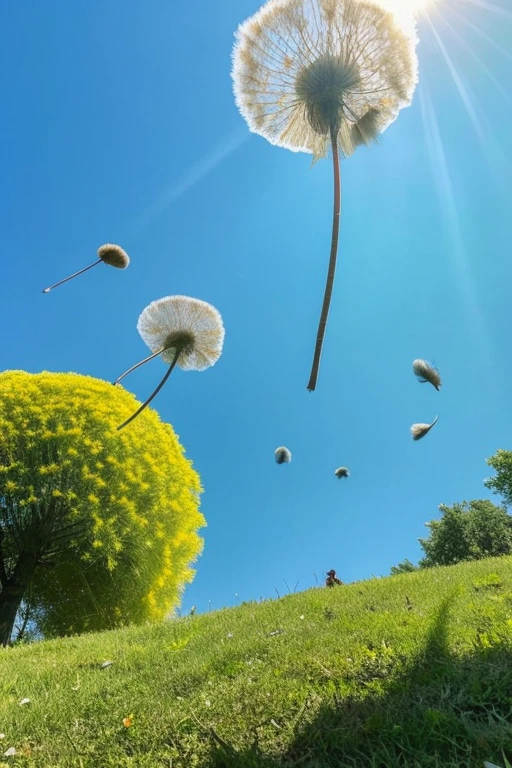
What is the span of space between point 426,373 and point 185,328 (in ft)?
18.1

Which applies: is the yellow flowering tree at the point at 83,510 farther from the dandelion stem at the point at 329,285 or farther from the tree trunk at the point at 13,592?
the dandelion stem at the point at 329,285

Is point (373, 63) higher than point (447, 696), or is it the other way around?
point (373, 63)

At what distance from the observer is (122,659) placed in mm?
5500

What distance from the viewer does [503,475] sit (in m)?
33.1

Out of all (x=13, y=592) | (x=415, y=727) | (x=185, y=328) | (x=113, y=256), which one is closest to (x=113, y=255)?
(x=113, y=256)

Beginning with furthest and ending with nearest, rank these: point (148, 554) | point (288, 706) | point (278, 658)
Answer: point (148, 554), point (278, 658), point (288, 706)

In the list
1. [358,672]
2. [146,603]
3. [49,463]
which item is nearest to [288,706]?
[358,672]

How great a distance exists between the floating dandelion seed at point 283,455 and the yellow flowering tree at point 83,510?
4184 mm

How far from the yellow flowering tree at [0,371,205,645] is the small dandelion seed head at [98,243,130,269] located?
6.22m

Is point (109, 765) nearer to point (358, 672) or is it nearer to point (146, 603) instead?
point (358, 672)

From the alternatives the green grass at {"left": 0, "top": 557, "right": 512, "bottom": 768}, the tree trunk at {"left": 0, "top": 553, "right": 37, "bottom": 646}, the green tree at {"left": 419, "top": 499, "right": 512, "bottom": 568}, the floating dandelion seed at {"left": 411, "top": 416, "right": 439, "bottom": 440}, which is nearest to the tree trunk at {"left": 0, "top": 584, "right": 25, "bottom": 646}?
the tree trunk at {"left": 0, "top": 553, "right": 37, "bottom": 646}

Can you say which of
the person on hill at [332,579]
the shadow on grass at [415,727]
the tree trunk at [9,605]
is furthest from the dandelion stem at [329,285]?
the tree trunk at [9,605]

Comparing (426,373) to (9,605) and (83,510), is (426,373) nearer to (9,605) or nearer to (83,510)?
(83,510)

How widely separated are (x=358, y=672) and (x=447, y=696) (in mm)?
856
